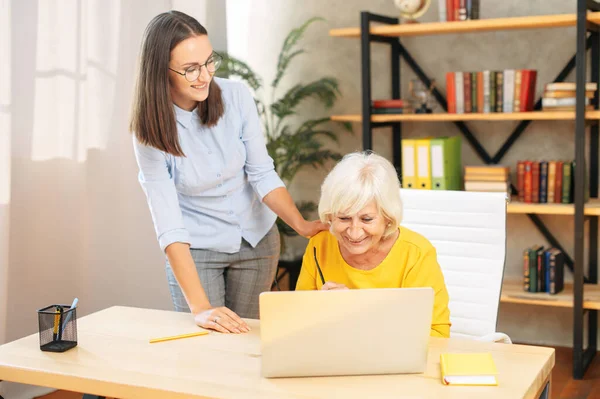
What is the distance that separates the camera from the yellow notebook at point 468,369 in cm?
159

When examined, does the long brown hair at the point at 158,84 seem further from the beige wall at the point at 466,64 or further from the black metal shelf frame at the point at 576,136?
the beige wall at the point at 466,64

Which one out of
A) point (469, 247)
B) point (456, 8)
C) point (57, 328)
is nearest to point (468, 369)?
point (469, 247)

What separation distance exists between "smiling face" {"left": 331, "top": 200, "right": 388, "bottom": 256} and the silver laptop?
438 millimetres

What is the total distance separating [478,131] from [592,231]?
0.74 m

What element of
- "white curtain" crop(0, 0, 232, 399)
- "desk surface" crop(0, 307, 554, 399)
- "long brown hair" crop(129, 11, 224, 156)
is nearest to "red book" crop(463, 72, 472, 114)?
"white curtain" crop(0, 0, 232, 399)

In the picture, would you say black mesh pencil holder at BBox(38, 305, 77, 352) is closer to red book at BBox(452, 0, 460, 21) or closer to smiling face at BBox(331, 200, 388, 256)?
smiling face at BBox(331, 200, 388, 256)

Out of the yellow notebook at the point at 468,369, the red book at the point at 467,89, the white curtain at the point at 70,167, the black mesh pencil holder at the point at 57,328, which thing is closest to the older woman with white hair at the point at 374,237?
the yellow notebook at the point at 468,369

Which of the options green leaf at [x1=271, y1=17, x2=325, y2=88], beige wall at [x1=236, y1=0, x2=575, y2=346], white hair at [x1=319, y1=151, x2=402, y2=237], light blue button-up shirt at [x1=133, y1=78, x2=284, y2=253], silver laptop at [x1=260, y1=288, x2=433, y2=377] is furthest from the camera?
green leaf at [x1=271, y1=17, x2=325, y2=88]

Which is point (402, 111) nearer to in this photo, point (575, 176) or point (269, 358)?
point (575, 176)

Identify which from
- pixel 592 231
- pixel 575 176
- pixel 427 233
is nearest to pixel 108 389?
pixel 427 233

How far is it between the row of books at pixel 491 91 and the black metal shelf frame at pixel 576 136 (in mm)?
250

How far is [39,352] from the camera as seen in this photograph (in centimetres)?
188

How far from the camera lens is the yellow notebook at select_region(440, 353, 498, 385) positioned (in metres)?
1.59

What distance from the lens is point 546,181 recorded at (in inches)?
147
